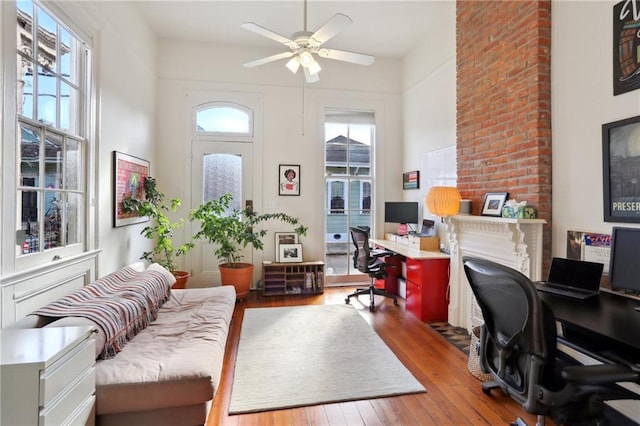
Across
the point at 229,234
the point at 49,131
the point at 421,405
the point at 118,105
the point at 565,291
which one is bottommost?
the point at 421,405

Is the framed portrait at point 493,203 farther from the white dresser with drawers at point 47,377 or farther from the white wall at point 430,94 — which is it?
the white dresser with drawers at point 47,377

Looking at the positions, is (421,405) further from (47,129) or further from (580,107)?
(47,129)

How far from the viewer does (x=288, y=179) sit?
16.4ft

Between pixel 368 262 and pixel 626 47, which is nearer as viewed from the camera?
pixel 626 47

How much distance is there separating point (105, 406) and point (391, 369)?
6.36 feet

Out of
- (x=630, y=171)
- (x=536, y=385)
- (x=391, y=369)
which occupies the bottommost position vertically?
(x=391, y=369)

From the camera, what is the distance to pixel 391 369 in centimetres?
256

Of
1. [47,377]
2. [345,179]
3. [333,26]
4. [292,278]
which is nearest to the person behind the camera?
[47,377]

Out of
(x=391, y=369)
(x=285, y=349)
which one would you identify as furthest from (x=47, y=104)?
(x=391, y=369)

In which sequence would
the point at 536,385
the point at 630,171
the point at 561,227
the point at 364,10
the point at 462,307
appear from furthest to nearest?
the point at 364,10
the point at 462,307
the point at 561,227
the point at 630,171
the point at 536,385

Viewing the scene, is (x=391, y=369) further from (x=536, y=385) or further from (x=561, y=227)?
(x=561, y=227)

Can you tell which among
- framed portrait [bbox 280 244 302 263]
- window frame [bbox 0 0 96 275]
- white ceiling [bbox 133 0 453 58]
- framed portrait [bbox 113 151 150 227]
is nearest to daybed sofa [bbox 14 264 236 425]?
window frame [bbox 0 0 96 275]

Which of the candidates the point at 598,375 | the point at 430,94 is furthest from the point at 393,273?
the point at 598,375

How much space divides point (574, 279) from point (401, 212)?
8.89 feet
